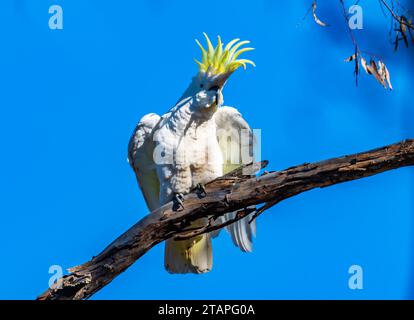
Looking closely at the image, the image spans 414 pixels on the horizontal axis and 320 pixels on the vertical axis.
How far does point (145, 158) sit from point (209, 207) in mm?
1310

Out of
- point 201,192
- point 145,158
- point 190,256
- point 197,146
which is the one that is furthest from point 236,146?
point 201,192

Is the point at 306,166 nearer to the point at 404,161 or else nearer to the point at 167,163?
the point at 404,161

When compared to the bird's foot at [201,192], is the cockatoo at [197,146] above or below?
above

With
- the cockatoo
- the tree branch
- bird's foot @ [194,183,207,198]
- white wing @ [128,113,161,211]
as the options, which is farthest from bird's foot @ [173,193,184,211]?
white wing @ [128,113,161,211]

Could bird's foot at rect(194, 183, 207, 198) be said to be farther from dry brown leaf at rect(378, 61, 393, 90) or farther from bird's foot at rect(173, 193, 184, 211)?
dry brown leaf at rect(378, 61, 393, 90)

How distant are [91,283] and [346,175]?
175cm

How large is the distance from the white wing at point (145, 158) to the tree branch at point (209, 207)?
109 centimetres

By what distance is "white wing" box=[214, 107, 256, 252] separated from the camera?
6.11 meters

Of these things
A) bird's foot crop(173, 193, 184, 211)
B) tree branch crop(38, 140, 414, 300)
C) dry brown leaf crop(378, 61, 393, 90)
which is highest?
dry brown leaf crop(378, 61, 393, 90)

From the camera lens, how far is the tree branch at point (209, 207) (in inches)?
183

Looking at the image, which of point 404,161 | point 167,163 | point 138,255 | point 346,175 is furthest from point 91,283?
point 404,161

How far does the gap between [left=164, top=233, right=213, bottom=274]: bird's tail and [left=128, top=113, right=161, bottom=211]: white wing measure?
420 millimetres

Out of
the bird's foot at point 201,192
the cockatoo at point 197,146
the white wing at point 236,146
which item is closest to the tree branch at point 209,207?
the bird's foot at point 201,192

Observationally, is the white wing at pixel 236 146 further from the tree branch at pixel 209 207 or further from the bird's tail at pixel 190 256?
the tree branch at pixel 209 207
